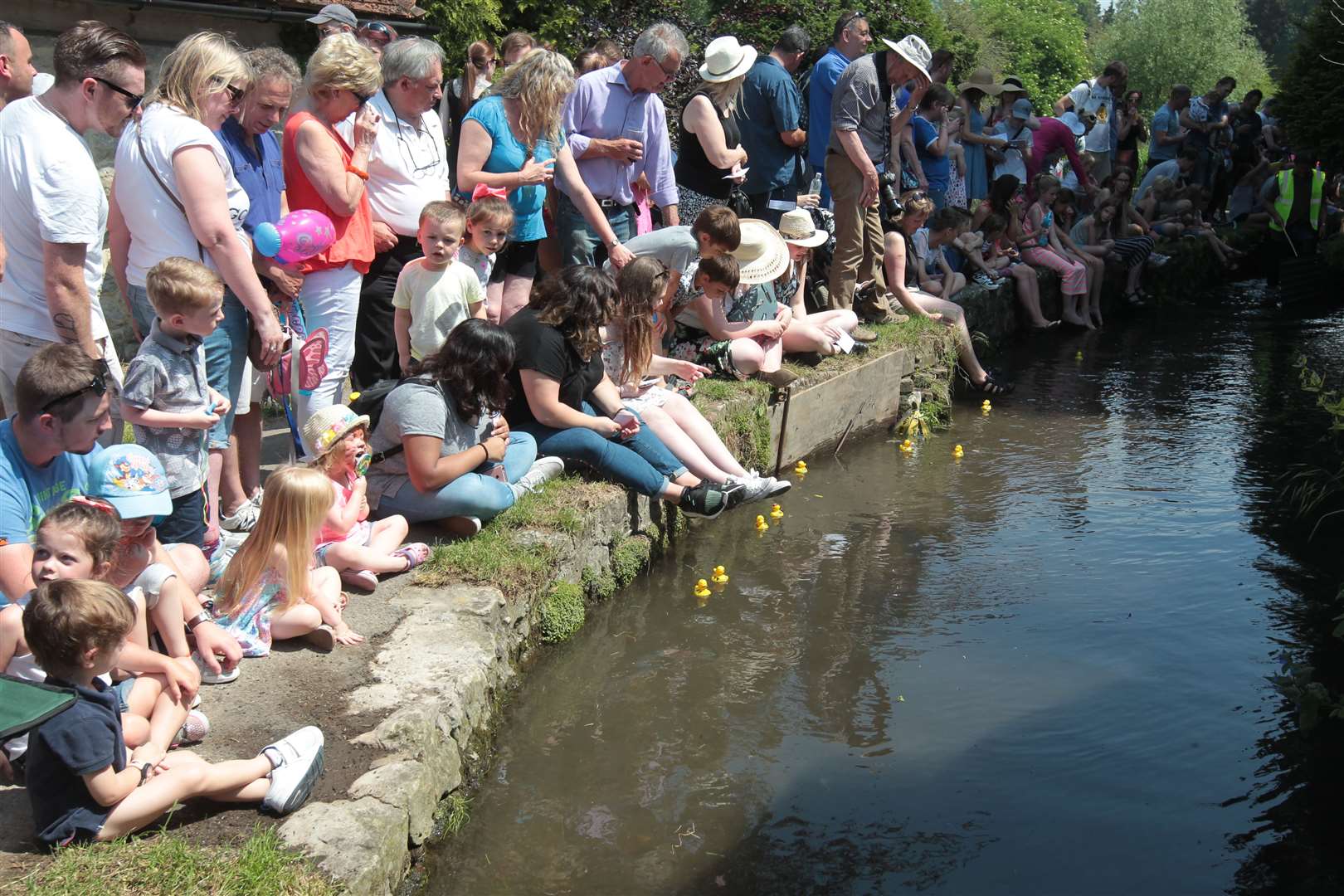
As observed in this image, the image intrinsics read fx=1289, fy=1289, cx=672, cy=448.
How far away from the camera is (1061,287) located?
41.9 ft

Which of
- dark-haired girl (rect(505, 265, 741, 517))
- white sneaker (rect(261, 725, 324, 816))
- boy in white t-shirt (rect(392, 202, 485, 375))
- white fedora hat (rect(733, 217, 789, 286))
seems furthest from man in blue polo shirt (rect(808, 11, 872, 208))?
white sneaker (rect(261, 725, 324, 816))

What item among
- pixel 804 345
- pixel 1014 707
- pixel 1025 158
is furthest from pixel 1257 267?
pixel 1014 707

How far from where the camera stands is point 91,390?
12.1 feet

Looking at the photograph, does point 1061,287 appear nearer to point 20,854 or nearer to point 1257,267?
point 1257,267

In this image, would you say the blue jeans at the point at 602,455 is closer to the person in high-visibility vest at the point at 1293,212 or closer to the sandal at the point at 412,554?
the sandal at the point at 412,554

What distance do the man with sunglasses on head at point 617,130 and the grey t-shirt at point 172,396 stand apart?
3109 mm

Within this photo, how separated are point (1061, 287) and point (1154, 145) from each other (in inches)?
215

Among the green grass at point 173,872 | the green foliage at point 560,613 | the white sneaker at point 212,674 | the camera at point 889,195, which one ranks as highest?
the camera at point 889,195

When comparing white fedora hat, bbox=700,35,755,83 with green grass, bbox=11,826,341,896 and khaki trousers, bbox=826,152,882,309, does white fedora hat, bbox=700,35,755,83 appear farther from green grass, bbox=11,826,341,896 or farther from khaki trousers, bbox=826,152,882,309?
green grass, bbox=11,826,341,896

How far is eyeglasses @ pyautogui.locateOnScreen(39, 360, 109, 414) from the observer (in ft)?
11.9

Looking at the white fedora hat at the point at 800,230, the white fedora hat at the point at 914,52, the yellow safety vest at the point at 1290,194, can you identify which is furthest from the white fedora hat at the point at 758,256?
the yellow safety vest at the point at 1290,194

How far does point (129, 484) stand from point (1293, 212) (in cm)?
1525

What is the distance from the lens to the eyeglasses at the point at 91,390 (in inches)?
143

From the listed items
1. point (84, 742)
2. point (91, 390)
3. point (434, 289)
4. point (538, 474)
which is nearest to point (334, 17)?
point (434, 289)
